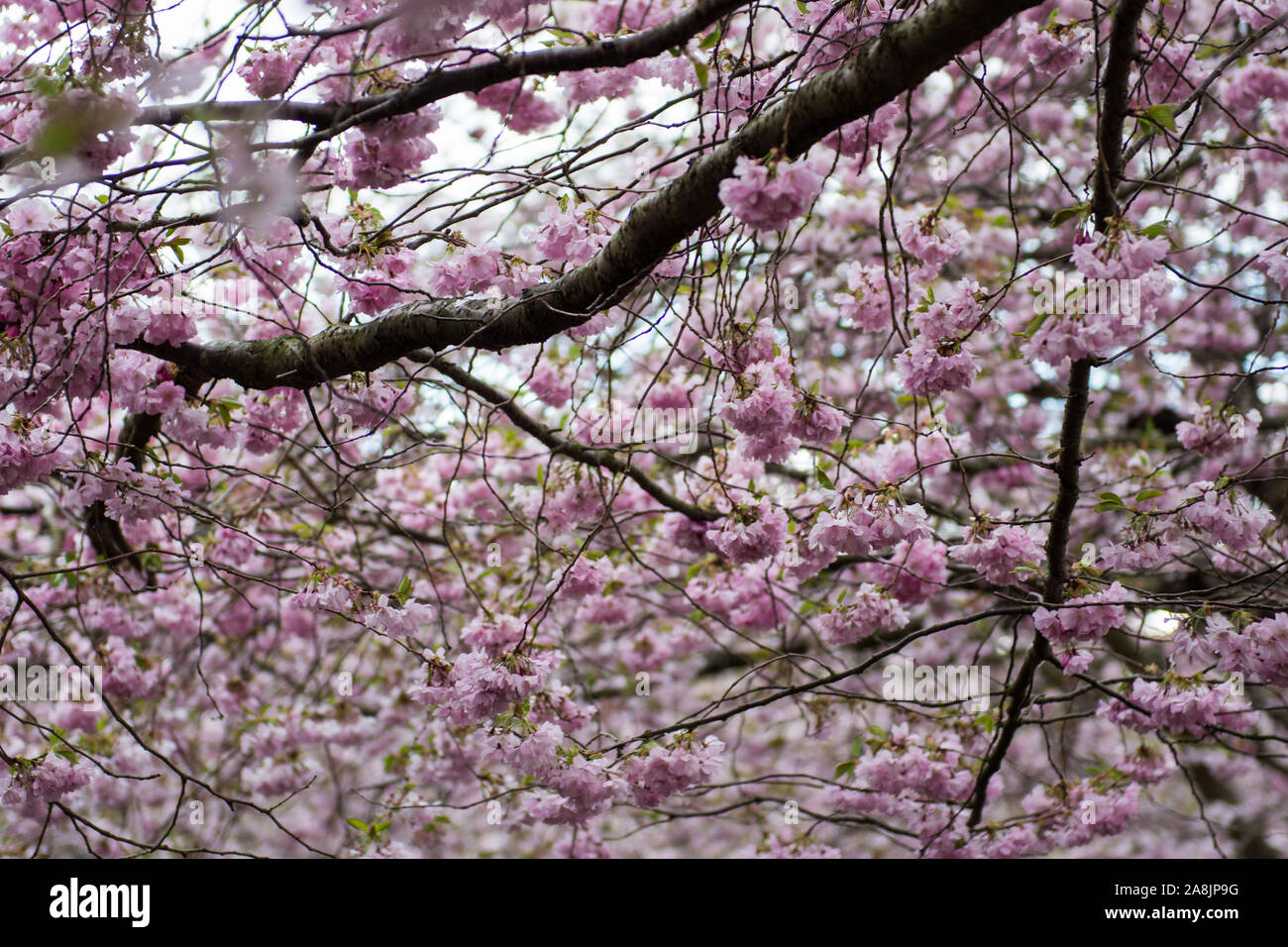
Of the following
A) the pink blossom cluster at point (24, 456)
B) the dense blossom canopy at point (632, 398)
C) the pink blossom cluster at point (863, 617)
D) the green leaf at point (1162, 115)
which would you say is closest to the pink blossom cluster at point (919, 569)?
the dense blossom canopy at point (632, 398)

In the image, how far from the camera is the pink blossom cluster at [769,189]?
1.57m

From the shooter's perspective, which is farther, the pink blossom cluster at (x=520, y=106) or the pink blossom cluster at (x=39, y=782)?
the pink blossom cluster at (x=520, y=106)

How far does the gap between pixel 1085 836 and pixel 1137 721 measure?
709mm

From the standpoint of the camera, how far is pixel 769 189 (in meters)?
1.58

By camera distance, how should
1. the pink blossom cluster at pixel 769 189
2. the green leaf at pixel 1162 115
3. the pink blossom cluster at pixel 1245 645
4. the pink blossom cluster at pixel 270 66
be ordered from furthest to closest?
the pink blossom cluster at pixel 270 66, the pink blossom cluster at pixel 1245 645, the green leaf at pixel 1162 115, the pink blossom cluster at pixel 769 189

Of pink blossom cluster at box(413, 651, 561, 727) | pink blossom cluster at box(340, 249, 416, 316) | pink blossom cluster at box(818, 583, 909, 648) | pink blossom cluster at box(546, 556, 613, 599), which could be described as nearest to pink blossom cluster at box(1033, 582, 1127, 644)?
pink blossom cluster at box(818, 583, 909, 648)

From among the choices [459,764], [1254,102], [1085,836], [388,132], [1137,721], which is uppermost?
[1254,102]

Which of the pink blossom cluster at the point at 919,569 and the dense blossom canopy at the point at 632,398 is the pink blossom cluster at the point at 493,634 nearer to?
the dense blossom canopy at the point at 632,398

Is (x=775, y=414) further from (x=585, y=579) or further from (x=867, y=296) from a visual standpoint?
(x=585, y=579)

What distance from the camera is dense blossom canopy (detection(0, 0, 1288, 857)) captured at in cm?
181
